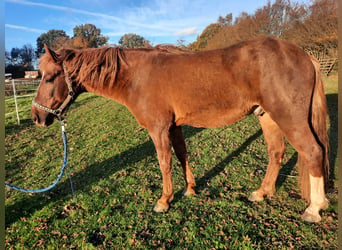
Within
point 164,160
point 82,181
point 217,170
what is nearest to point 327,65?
point 217,170

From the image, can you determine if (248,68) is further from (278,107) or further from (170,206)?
(170,206)

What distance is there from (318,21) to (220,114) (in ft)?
70.0

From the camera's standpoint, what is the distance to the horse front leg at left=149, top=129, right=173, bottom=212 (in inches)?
116

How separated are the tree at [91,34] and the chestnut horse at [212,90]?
56071 millimetres

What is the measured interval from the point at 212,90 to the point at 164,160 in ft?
4.02

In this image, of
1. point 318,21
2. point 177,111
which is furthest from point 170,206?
point 318,21

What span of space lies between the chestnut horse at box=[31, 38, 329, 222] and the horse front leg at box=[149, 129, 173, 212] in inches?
0.6

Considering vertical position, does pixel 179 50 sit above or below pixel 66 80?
above

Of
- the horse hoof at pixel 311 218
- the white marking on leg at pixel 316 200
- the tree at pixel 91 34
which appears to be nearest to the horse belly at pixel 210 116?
the white marking on leg at pixel 316 200

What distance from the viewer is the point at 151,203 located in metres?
3.37

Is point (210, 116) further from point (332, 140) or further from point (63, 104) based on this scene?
point (332, 140)

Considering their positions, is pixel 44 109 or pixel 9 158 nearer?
pixel 44 109

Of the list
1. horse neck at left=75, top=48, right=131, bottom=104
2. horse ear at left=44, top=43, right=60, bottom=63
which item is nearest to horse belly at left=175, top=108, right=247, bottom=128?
horse neck at left=75, top=48, right=131, bottom=104

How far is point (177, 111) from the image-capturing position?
2.90 m
